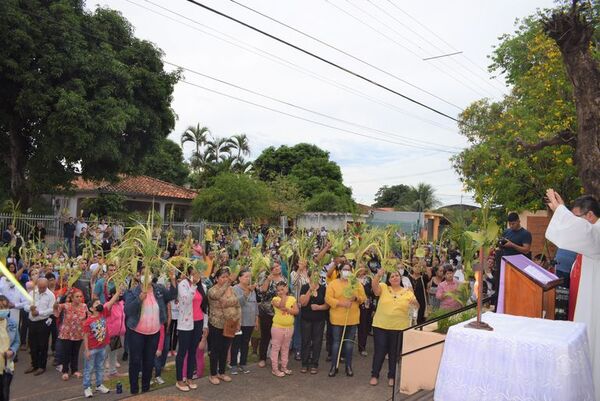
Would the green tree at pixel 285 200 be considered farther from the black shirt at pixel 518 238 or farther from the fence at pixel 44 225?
the black shirt at pixel 518 238

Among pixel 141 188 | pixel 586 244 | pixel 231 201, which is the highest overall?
pixel 141 188

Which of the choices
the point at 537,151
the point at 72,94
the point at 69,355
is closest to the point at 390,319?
the point at 69,355

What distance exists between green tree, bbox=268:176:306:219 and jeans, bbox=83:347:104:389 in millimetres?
23913

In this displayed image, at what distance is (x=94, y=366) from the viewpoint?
298 inches

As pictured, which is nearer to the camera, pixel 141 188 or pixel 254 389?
pixel 254 389

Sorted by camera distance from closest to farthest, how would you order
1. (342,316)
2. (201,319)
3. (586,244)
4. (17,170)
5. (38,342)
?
(586,244), (201,319), (342,316), (38,342), (17,170)

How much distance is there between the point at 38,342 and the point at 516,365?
7.85 metres

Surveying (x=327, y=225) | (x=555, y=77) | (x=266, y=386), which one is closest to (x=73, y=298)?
(x=266, y=386)

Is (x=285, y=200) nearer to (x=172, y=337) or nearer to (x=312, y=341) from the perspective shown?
(x=172, y=337)

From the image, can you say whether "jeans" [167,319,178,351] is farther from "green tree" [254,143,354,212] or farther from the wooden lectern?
"green tree" [254,143,354,212]

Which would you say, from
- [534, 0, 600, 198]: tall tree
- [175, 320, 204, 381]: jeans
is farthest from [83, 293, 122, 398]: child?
[534, 0, 600, 198]: tall tree

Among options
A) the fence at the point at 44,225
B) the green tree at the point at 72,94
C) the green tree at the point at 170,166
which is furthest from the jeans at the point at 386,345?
the green tree at the point at 170,166

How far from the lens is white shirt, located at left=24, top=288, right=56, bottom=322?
8712 mm

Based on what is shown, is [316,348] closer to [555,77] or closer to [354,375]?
[354,375]
